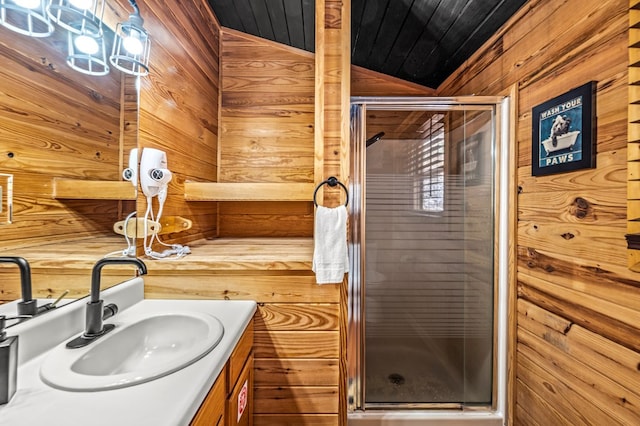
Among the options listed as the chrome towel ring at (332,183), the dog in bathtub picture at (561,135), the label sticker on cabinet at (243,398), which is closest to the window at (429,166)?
the dog in bathtub picture at (561,135)

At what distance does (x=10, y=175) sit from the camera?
2.24ft

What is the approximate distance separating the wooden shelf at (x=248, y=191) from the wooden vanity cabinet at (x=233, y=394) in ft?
2.29

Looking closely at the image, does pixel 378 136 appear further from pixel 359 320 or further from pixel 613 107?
pixel 359 320

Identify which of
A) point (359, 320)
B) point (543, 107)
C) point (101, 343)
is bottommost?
point (359, 320)

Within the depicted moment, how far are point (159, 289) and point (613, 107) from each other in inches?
75.3

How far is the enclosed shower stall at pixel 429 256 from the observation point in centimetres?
155

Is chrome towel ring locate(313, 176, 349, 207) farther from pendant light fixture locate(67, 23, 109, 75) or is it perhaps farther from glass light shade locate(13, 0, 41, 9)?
glass light shade locate(13, 0, 41, 9)

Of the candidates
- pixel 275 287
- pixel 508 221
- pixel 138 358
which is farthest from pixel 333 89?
pixel 138 358

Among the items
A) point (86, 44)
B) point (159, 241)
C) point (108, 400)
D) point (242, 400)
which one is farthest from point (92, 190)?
point (242, 400)

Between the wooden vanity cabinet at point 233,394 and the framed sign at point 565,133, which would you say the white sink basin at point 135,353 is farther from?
the framed sign at point 565,133

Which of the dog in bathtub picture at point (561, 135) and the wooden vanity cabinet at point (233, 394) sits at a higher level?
the dog in bathtub picture at point (561, 135)

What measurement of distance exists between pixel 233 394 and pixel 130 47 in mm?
1363

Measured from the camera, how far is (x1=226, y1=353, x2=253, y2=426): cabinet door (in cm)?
92

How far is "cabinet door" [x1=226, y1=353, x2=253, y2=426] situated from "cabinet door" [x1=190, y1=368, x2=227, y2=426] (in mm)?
75
